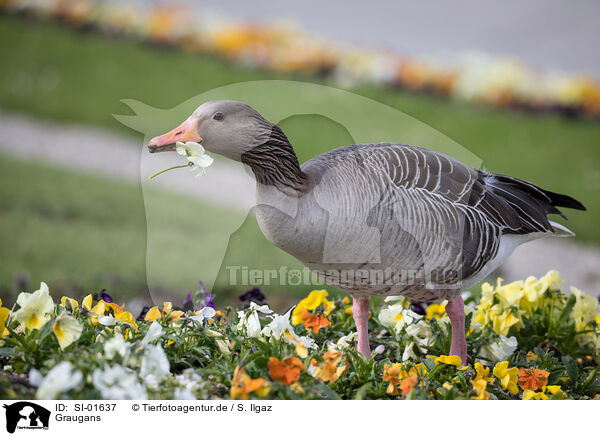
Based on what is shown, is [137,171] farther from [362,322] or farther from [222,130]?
[222,130]

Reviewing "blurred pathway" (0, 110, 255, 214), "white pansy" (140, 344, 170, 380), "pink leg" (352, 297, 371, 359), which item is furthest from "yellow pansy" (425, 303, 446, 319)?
"blurred pathway" (0, 110, 255, 214)

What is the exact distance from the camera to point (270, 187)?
2162 mm

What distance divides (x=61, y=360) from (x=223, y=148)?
93 cm

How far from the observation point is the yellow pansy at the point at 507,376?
230 cm

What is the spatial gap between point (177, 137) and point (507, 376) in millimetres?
1596

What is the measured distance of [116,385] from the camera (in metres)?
1.88

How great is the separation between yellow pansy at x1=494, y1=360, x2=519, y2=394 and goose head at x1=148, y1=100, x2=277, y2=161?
1.33 metres

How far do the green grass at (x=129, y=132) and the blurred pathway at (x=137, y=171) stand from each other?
169mm

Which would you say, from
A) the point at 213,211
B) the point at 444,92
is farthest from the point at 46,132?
the point at 444,92

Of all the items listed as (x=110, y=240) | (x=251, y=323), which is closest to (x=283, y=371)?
(x=251, y=323)

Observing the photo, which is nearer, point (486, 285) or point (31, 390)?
point (31, 390)

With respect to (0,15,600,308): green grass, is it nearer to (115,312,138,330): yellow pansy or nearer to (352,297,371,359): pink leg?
(352,297,371,359): pink leg
